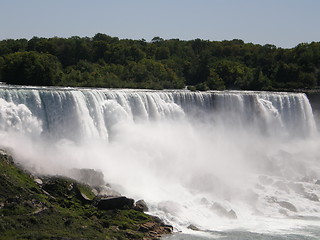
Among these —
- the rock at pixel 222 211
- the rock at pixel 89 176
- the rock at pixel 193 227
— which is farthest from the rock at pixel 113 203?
the rock at pixel 222 211

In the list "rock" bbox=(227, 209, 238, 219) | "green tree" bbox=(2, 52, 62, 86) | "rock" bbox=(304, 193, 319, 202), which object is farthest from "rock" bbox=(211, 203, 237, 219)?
"green tree" bbox=(2, 52, 62, 86)

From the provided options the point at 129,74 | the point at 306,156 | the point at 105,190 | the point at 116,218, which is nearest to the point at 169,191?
the point at 105,190

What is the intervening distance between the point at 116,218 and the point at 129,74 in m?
45.3

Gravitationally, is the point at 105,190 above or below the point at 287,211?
above

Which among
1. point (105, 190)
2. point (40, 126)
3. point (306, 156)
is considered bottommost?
point (306, 156)

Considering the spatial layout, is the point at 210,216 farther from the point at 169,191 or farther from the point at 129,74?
the point at 129,74

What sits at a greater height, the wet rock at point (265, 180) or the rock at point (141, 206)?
the rock at point (141, 206)

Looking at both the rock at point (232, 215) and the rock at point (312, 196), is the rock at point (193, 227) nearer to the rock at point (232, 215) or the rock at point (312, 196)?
the rock at point (232, 215)

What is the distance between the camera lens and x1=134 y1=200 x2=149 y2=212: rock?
29719 millimetres

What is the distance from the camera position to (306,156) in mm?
51781

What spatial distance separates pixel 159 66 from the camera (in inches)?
3019

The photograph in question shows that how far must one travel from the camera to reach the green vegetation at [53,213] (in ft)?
80.5

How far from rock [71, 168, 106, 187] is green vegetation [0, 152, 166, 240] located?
1.10m

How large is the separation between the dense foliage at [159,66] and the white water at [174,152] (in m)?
15.4
